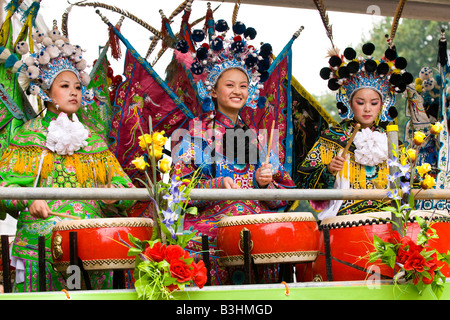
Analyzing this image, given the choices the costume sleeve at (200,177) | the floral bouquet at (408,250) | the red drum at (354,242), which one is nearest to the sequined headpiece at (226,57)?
the costume sleeve at (200,177)

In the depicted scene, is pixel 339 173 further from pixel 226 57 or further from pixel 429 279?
pixel 429 279

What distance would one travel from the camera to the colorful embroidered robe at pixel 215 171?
388cm

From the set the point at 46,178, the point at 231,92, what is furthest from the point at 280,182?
the point at 46,178

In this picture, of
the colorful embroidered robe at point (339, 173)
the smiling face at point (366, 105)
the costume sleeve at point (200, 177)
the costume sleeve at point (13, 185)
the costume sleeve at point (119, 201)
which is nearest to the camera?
the costume sleeve at point (13, 185)

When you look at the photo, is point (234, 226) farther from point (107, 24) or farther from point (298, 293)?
point (107, 24)

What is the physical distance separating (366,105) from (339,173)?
0.54 m

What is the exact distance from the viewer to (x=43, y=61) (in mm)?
4051

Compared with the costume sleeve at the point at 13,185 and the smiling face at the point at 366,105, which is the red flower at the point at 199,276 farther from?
the smiling face at the point at 366,105

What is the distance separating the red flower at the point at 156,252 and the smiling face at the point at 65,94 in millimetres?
1582

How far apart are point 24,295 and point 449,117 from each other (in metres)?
3.24

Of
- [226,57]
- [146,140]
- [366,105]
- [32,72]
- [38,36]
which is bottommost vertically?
[146,140]

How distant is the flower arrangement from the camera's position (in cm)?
279

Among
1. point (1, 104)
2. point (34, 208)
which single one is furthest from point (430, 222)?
point (1, 104)

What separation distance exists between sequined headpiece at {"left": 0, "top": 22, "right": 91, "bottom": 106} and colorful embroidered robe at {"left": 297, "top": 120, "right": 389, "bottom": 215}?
158 cm
